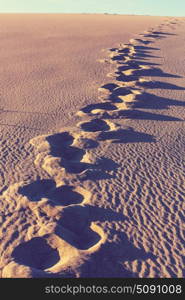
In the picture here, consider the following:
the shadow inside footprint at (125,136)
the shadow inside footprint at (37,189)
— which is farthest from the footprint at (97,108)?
the shadow inside footprint at (37,189)

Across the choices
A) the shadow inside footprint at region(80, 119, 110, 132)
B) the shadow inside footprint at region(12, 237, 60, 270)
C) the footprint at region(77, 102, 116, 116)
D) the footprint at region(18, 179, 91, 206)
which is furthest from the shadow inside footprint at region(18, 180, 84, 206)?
the footprint at region(77, 102, 116, 116)

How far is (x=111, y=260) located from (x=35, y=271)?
1.04m

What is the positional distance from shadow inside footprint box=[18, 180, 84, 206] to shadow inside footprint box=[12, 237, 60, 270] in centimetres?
97

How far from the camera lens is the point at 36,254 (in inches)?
196

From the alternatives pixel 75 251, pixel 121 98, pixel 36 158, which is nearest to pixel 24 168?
pixel 36 158

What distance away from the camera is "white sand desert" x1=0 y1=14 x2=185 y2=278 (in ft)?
16.1

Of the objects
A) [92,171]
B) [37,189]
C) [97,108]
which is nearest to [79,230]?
[37,189]

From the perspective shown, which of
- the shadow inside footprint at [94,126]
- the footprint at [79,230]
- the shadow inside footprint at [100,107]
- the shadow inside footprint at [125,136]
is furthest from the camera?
the shadow inside footprint at [100,107]

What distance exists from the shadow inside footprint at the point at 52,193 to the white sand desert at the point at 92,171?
0.06ft

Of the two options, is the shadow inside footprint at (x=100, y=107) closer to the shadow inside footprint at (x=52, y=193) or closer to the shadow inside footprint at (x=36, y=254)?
the shadow inside footprint at (x=52, y=193)

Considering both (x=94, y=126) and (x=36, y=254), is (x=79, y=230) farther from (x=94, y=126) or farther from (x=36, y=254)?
(x=94, y=126)

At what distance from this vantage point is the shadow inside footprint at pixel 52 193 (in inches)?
240

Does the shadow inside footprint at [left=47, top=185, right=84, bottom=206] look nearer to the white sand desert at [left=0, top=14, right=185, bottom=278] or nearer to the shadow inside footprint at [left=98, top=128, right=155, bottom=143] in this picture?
the white sand desert at [left=0, top=14, right=185, bottom=278]

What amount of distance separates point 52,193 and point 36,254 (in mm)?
1467
